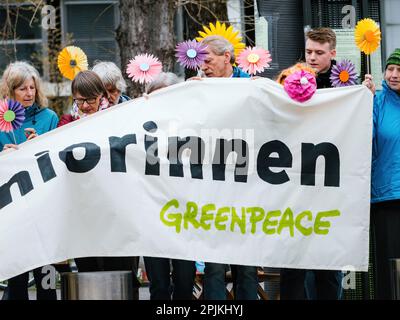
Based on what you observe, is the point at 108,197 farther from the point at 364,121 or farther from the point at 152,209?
the point at 364,121

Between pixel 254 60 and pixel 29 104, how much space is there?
1.62m

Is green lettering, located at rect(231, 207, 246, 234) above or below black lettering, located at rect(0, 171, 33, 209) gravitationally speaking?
below

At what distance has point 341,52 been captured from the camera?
31.3 ft

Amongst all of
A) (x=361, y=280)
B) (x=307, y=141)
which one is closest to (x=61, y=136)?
(x=307, y=141)

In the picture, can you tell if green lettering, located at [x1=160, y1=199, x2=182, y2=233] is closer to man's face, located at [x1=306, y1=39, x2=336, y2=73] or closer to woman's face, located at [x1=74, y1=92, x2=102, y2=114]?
woman's face, located at [x1=74, y1=92, x2=102, y2=114]

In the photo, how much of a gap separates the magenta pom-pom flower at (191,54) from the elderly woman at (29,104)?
107 centimetres

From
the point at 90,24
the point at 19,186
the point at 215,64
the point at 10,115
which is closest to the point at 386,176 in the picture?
the point at 215,64

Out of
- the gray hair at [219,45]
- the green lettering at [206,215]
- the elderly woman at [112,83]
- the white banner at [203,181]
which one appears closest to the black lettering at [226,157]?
the white banner at [203,181]

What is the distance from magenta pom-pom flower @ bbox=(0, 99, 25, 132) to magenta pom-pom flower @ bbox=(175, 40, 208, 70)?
115 cm

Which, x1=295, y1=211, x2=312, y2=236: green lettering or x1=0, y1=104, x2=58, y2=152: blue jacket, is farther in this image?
x1=0, y1=104, x2=58, y2=152: blue jacket

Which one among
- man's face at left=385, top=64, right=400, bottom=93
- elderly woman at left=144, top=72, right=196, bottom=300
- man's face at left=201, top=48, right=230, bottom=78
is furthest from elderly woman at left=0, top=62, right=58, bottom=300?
man's face at left=385, top=64, right=400, bottom=93

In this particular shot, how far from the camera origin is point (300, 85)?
7492 mm

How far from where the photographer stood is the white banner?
24.2ft

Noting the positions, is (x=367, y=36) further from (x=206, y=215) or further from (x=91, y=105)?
(x=91, y=105)
